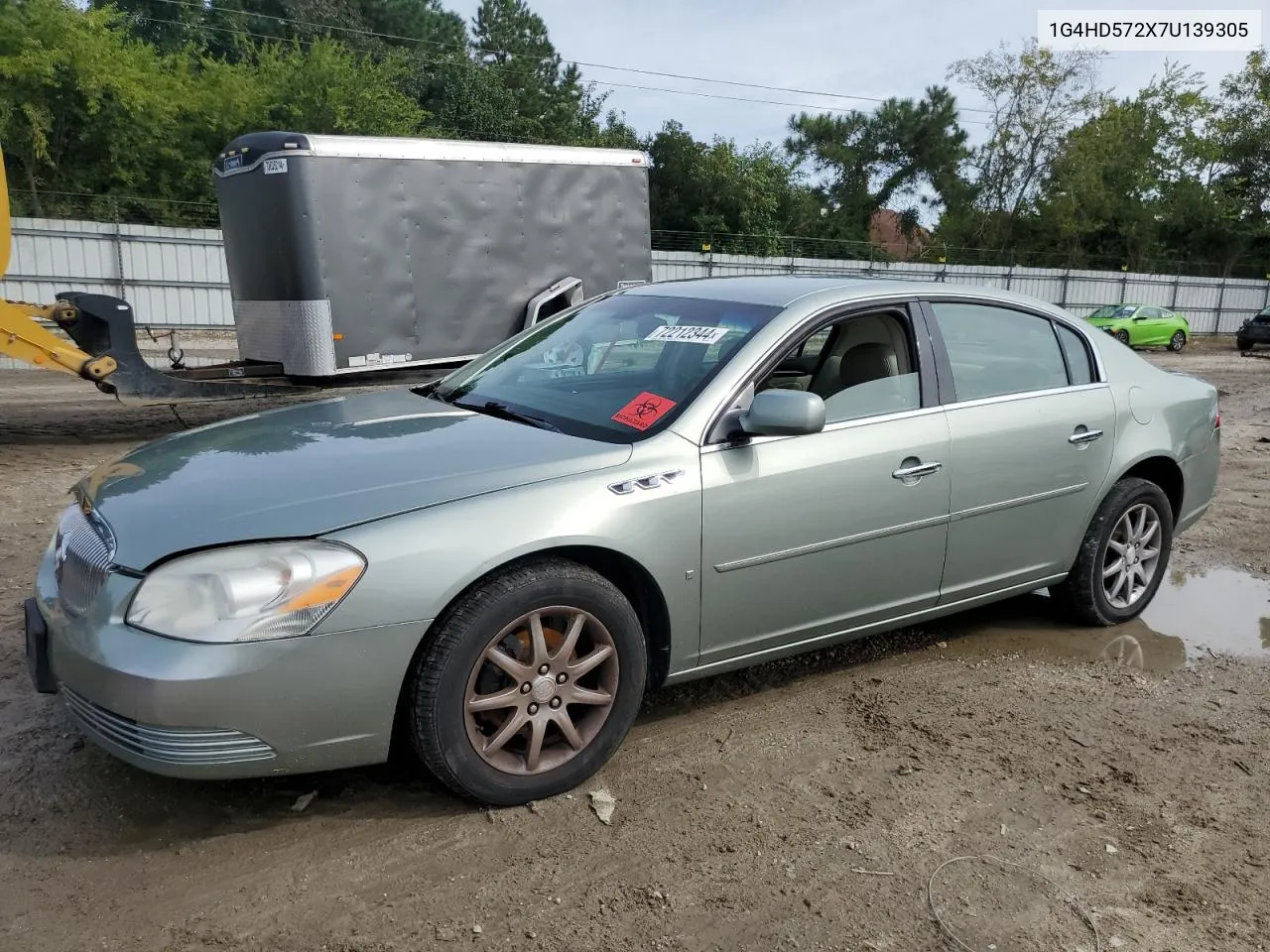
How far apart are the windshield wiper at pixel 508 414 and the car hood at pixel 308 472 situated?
6cm

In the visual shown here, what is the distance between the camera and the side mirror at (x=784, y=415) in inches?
129

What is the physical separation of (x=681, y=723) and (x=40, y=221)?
2067 centimetres

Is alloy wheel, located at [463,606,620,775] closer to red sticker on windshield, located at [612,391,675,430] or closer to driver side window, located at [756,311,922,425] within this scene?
red sticker on windshield, located at [612,391,675,430]

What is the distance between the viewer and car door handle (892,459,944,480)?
12.3 ft

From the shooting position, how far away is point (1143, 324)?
2728 cm

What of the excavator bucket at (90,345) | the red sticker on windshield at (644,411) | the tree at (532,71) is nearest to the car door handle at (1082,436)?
the red sticker on windshield at (644,411)

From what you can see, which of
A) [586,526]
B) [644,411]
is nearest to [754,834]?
[586,526]

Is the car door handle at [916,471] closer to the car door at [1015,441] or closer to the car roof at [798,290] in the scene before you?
the car door at [1015,441]

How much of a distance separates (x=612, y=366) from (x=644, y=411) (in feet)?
1.49

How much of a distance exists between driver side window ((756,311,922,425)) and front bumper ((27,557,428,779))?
185 centimetres

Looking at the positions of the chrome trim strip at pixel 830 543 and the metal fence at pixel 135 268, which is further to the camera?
the metal fence at pixel 135 268

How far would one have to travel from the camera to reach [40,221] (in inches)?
772

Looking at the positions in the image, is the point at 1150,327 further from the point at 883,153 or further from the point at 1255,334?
the point at 883,153

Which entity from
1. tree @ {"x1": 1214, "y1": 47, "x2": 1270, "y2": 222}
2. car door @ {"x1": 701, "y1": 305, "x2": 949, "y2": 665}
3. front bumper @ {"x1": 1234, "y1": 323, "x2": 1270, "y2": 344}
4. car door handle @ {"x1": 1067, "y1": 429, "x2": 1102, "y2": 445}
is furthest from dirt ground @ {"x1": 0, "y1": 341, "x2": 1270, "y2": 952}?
tree @ {"x1": 1214, "y1": 47, "x2": 1270, "y2": 222}
